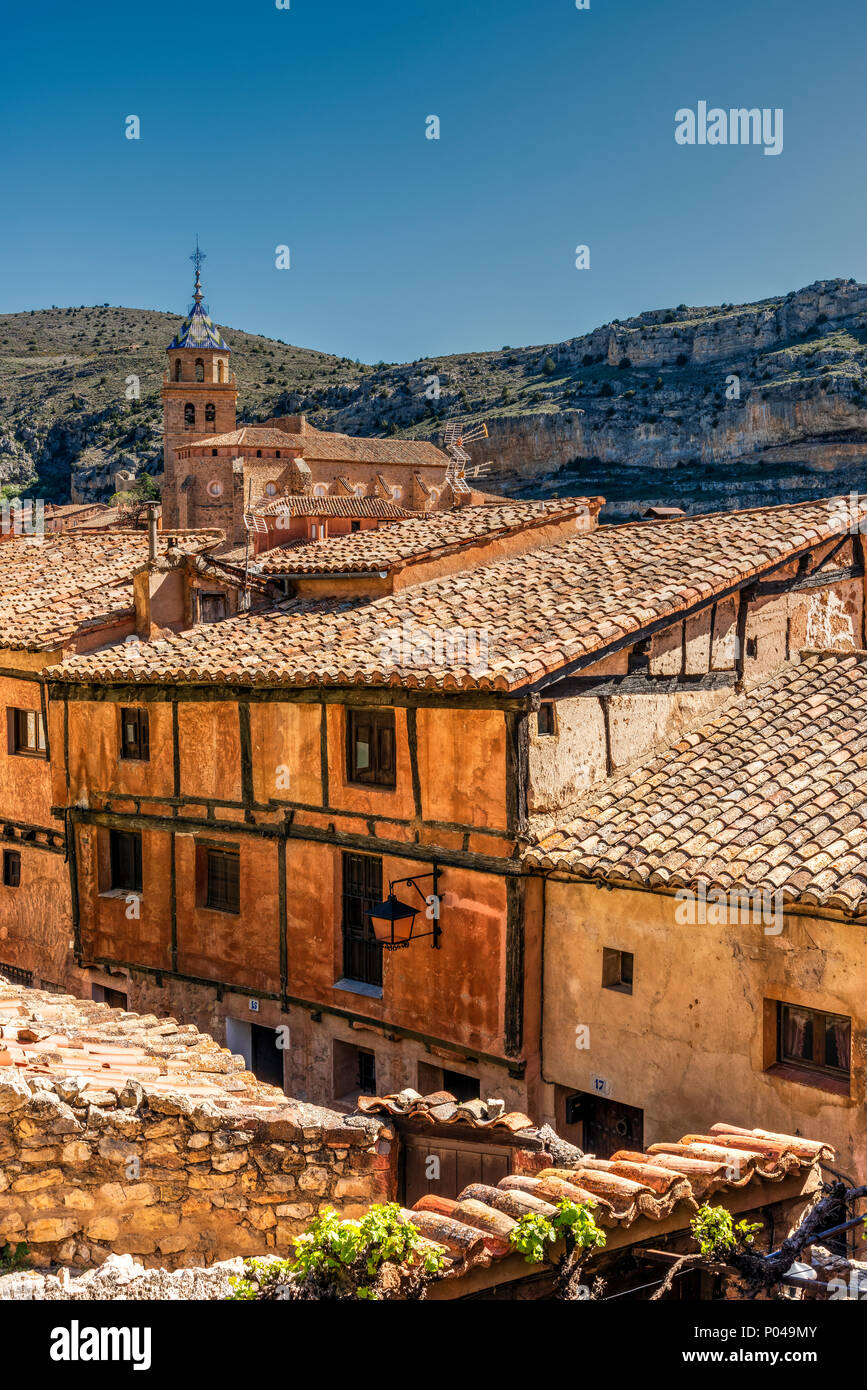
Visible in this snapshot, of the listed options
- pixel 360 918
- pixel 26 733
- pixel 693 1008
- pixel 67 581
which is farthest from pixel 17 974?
pixel 693 1008

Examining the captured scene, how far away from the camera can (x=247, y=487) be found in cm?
6712

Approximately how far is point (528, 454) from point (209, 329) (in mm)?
32509

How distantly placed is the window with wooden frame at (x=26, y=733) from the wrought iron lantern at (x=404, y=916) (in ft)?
23.3

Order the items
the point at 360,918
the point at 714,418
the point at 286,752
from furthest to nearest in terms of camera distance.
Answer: the point at 714,418 → the point at 286,752 → the point at 360,918

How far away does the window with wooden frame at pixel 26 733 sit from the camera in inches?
688

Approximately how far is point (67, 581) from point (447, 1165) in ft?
47.6

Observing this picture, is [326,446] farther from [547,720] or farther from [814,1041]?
[814,1041]

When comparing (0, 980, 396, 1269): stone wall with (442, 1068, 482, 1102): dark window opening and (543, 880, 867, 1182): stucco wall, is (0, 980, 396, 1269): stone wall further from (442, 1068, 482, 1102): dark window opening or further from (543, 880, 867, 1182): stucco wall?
(442, 1068, 482, 1102): dark window opening

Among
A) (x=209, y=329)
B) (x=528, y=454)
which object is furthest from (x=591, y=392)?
(x=209, y=329)

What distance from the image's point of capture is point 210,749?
49.3 ft

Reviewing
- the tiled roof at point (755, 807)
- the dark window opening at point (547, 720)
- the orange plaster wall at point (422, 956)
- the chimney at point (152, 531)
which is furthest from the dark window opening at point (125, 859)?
the tiled roof at point (755, 807)

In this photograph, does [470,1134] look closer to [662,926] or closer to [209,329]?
[662,926]

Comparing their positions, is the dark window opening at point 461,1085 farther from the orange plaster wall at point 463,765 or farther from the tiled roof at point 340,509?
the tiled roof at point 340,509
